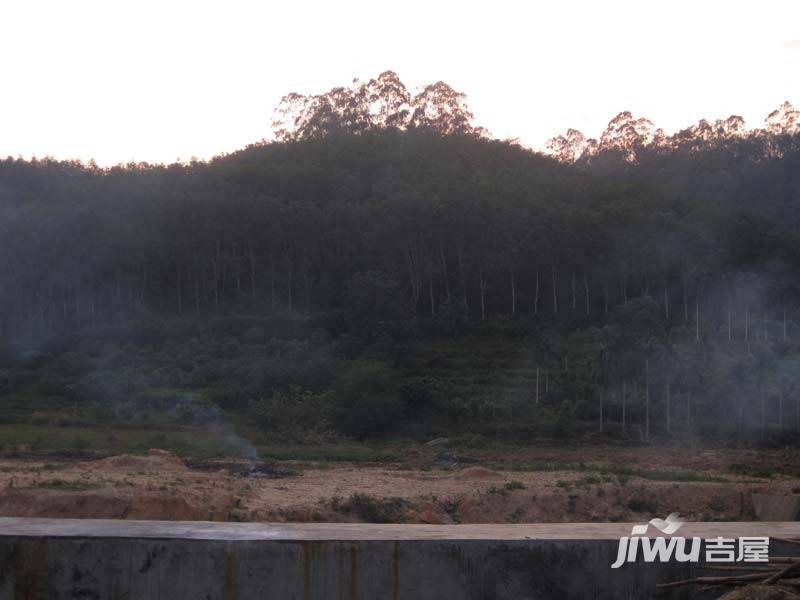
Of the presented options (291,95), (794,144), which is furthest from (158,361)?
(794,144)

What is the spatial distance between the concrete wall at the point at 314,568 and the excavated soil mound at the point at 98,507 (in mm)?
6288

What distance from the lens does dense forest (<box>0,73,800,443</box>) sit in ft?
105

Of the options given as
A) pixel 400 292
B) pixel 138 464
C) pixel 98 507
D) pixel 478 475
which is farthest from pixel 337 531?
pixel 400 292

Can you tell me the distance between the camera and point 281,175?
169ft

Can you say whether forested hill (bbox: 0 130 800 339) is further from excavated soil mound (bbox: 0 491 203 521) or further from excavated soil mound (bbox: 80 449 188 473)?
excavated soil mound (bbox: 0 491 203 521)

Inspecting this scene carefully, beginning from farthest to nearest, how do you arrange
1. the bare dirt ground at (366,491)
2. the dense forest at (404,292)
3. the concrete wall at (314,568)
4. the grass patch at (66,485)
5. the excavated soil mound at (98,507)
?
the dense forest at (404,292) → the grass patch at (66,485) → the bare dirt ground at (366,491) → the excavated soil mound at (98,507) → the concrete wall at (314,568)

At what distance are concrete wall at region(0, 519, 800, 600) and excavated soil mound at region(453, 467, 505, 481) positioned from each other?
1284 cm

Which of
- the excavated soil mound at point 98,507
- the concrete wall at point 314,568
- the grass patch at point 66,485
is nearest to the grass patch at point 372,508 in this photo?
the excavated soil mound at point 98,507

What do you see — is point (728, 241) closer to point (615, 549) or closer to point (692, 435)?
point (692, 435)

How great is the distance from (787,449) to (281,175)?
3004 centimetres

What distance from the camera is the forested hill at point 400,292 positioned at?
32156mm

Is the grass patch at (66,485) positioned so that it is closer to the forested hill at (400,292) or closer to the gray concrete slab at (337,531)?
the gray concrete slab at (337,531)

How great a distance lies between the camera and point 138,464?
2011cm

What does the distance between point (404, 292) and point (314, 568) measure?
3621cm
